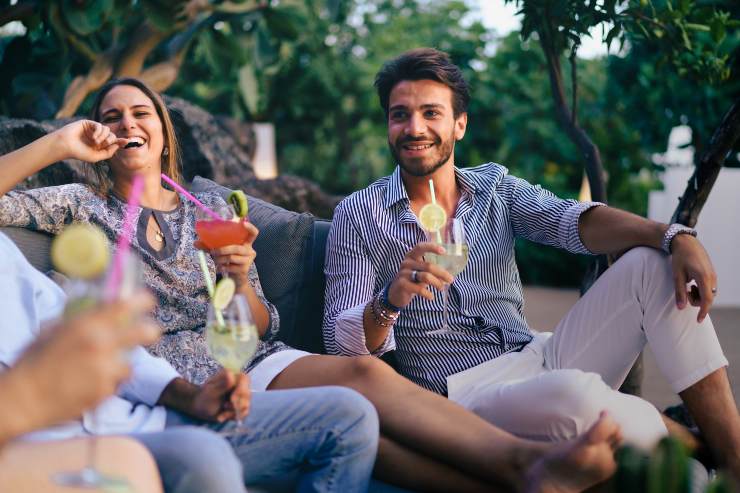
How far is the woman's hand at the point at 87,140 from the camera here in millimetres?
2871

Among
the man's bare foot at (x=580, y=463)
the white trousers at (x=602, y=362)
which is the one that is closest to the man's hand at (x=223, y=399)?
the man's bare foot at (x=580, y=463)

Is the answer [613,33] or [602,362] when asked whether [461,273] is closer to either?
[602,362]

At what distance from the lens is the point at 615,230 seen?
A: 9.93ft

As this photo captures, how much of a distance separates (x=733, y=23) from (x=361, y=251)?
1905mm

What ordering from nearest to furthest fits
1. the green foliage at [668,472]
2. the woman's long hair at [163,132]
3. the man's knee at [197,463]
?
the green foliage at [668,472] → the man's knee at [197,463] → the woman's long hair at [163,132]

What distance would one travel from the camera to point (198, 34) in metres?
7.17

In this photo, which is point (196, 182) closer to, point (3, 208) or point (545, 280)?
point (3, 208)

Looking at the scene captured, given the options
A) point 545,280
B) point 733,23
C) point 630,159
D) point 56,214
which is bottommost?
point 545,280

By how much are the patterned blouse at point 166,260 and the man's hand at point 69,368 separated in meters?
1.50

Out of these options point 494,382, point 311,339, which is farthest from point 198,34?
point 494,382

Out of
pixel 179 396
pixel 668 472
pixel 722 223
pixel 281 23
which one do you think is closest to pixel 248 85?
pixel 281 23

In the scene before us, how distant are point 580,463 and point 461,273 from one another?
1.13 m

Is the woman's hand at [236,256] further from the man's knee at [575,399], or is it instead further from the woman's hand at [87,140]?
the man's knee at [575,399]

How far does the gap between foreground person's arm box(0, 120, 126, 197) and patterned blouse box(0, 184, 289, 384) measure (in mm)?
109
